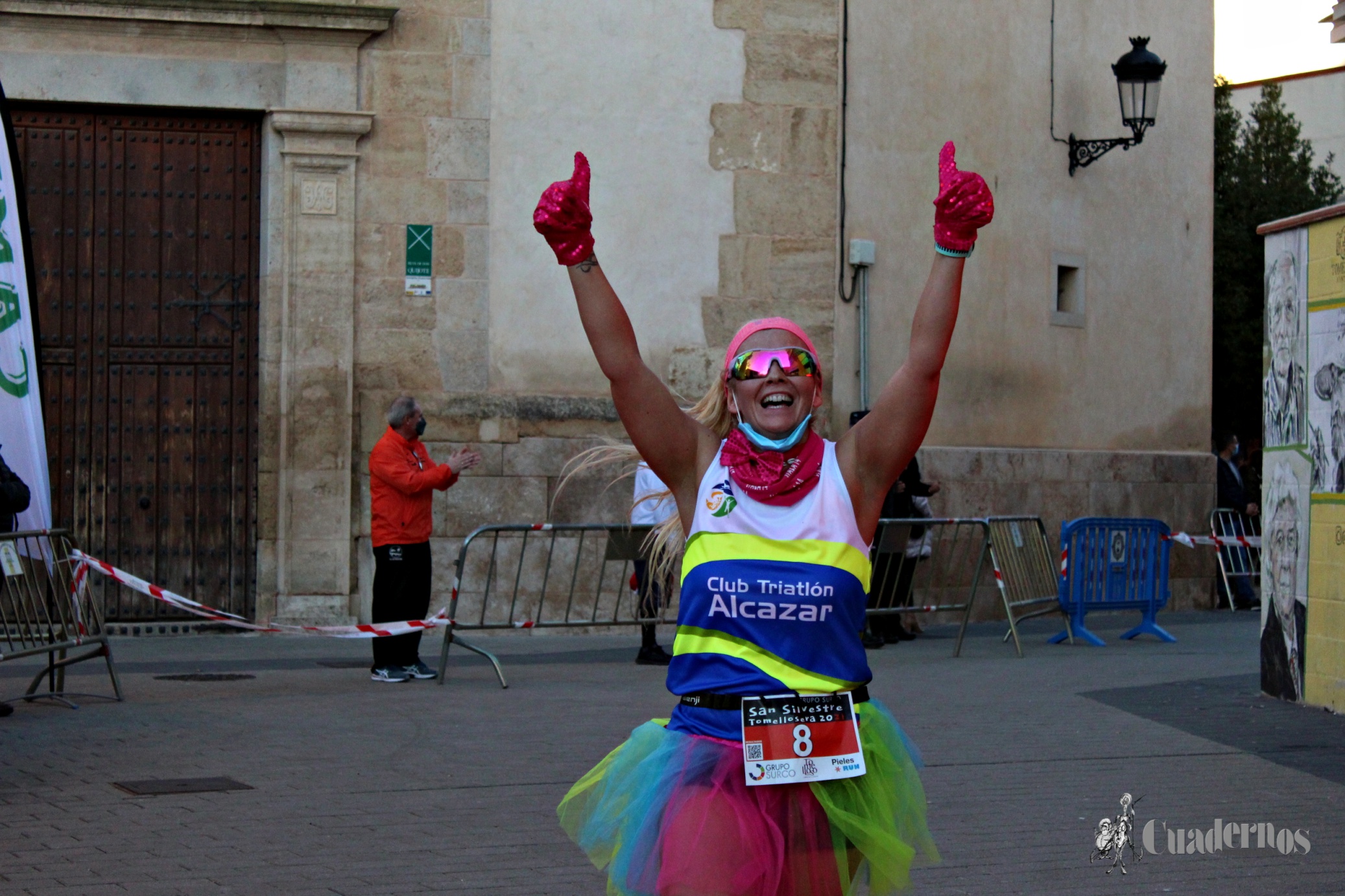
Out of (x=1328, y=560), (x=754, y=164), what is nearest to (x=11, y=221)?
(x=754, y=164)

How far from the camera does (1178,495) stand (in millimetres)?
17312

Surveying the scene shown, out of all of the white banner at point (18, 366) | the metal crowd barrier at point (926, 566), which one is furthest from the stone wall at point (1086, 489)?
the white banner at point (18, 366)

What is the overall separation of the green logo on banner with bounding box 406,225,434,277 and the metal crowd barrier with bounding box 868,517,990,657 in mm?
4270

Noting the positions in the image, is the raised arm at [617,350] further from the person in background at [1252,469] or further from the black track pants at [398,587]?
the person in background at [1252,469]

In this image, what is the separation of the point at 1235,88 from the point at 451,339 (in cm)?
2755

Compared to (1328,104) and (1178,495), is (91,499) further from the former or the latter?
(1328,104)

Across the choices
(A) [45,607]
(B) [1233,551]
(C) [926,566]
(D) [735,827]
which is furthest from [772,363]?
(B) [1233,551]

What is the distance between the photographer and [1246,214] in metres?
28.2

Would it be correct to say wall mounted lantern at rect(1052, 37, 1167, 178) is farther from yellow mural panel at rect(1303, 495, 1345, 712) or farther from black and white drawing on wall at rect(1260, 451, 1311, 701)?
yellow mural panel at rect(1303, 495, 1345, 712)

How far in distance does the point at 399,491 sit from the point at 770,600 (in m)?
7.32

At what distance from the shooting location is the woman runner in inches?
131

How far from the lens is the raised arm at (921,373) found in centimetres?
345

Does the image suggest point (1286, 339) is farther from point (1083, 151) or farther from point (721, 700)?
point (1083, 151)

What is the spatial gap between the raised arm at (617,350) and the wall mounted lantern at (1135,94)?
13292 millimetres
